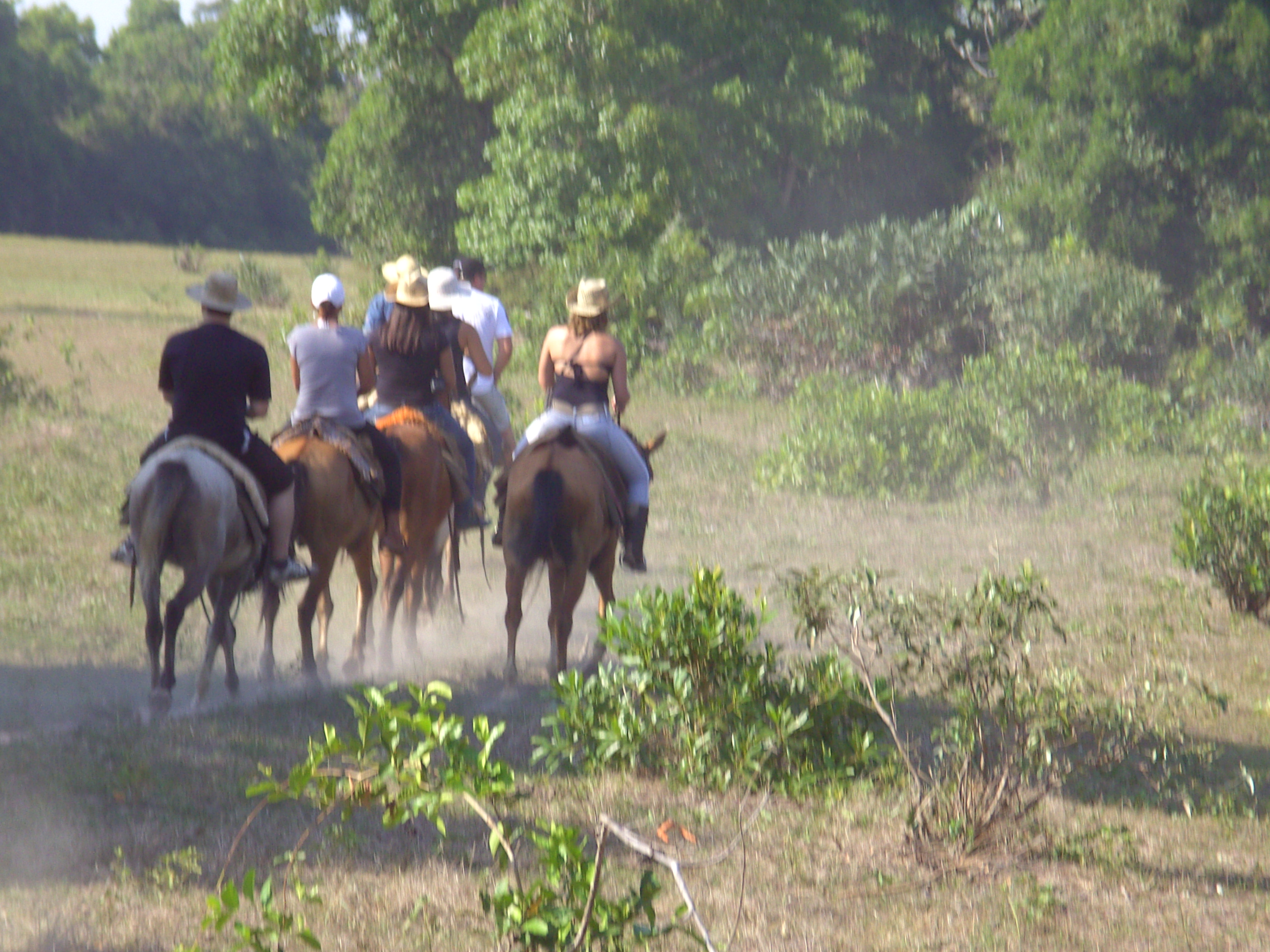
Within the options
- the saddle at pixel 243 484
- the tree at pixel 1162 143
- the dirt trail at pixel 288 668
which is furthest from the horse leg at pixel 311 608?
the tree at pixel 1162 143

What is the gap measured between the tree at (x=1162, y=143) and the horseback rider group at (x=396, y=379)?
18.8 metres

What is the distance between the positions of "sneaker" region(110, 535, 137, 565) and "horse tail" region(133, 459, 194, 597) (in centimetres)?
27

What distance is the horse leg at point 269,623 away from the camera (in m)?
8.20

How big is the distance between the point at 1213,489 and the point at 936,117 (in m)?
23.3

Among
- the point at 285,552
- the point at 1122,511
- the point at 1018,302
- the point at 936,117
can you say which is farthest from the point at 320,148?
the point at 285,552

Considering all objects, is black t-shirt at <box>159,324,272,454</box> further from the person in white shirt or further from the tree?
the tree

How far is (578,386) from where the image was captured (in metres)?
8.46

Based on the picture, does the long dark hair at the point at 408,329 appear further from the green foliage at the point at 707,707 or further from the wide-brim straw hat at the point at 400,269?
the green foliage at the point at 707,707

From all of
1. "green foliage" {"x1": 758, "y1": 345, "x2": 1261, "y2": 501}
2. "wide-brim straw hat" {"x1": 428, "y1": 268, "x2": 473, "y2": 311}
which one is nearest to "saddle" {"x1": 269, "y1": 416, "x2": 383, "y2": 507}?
"wide-brim straw hat" {"x1": 428, "y1": 268, "x2": 473, "y2": 311}

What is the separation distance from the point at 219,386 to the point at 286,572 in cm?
119

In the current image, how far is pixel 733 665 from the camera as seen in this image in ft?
21.7

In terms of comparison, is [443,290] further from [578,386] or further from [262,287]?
[262,287]

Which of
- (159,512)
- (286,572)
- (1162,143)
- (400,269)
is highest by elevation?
(1162,143)

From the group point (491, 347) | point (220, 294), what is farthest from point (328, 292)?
point (491, 347)
